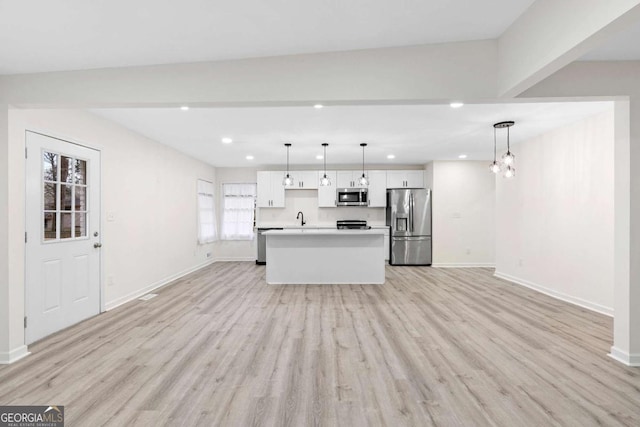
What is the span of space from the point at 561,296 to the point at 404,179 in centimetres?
409

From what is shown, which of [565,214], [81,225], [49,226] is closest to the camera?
[49,226]

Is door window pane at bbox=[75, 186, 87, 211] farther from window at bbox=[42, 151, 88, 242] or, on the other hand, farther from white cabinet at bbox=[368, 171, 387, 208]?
white cabinet at bbox=[368, 171, 387, 208]

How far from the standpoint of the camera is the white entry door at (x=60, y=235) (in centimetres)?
310

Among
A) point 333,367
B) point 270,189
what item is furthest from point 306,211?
point 333,367

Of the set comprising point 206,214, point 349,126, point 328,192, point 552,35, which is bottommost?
point 206,214

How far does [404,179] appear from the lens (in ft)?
25.8

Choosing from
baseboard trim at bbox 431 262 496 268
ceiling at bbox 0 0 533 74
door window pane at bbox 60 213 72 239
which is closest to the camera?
ceiling at bbox 0 0 533 74

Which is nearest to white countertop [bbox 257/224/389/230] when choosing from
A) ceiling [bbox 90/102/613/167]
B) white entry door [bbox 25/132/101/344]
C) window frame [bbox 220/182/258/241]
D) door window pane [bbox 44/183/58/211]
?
window frame [bbox 220/182/258/241]

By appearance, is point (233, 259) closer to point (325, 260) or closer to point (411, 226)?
point (325, 260)

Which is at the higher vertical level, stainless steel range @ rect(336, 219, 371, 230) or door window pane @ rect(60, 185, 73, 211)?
door window pane @ rect(60, 185, 73, 211)

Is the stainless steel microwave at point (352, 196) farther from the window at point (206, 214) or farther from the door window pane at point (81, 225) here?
the door window pane at point (81, 225)

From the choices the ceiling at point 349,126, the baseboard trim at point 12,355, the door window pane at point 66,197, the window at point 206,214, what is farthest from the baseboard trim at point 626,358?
the window at point 206,214

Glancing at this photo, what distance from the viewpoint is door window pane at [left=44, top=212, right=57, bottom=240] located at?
128 inches

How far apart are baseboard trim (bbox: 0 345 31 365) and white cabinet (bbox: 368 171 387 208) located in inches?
260
